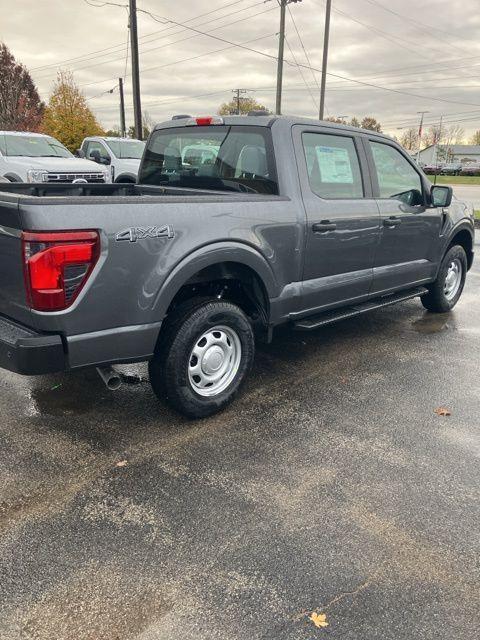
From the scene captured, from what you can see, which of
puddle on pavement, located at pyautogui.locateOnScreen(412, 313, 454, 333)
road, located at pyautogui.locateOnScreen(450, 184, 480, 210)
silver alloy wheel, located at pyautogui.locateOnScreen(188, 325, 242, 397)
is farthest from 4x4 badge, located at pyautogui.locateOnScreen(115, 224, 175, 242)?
road, located at pyautogui.locateOnScreen(450, 184, 480, 210)

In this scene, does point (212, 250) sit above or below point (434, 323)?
above

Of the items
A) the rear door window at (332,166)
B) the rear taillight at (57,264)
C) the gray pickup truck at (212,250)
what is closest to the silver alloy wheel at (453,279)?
the gray pickup truck at (212,250)

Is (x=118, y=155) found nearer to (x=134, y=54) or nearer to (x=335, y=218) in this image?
(x=134, y=54)

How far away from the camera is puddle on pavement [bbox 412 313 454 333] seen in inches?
223

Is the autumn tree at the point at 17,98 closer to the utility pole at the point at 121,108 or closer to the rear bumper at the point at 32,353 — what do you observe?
the utility pole at the point at 121,108

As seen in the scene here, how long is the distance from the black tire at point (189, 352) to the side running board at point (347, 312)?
675mm

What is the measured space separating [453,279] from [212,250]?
4.07 m

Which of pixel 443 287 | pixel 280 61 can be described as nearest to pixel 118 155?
pixel 443 287

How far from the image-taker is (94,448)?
10.4 feet

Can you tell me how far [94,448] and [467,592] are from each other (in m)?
2.09

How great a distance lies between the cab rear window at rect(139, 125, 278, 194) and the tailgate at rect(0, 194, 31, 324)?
1805mm

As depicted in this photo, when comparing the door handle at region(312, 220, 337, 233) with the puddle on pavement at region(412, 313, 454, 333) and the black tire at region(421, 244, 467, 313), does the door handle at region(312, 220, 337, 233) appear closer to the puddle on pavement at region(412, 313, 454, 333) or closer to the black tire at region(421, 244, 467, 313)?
the puddle on pavement at region(412, 313, 454, 333)

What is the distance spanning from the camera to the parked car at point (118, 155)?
14126 millimetres

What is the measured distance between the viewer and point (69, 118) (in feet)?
114
